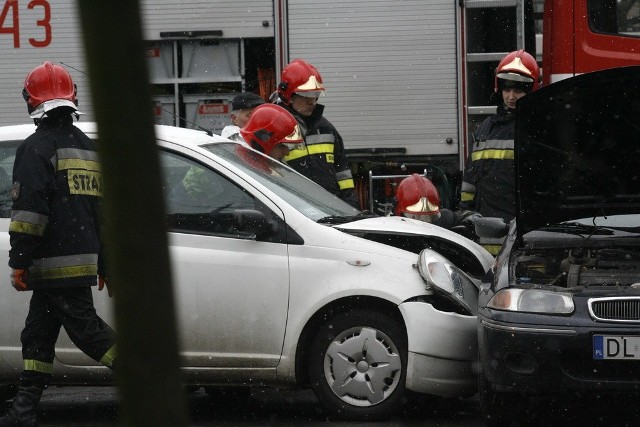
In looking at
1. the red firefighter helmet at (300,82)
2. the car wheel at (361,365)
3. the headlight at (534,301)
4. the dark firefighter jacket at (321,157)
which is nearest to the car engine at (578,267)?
the headlight at (534,301)

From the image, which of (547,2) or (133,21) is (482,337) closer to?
(133,21)

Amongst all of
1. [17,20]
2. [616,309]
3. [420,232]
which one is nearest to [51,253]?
[420,232]

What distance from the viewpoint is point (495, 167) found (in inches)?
292

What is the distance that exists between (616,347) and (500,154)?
2771 millimetres

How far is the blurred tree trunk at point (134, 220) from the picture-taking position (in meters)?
1.13

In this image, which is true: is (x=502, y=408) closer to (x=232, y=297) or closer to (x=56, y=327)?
(x=232, y=297)

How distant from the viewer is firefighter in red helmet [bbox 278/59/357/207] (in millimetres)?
7945

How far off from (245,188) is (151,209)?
4918mm

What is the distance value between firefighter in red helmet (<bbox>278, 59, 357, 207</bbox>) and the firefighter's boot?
2895 mm

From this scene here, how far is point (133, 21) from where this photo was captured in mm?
1132

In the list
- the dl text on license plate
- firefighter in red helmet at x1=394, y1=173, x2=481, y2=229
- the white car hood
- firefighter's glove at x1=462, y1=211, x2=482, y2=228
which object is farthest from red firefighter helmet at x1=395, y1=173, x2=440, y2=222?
the dl text on license plate

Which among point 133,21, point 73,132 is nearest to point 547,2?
point 73,132

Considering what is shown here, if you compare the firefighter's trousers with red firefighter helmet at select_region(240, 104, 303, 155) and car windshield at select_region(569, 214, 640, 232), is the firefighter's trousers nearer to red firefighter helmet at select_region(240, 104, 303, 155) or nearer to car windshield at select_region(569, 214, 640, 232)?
red firefighter helmet at select_region(240, 104, 303, 155)

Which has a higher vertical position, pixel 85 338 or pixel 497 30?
pixel 497 30
